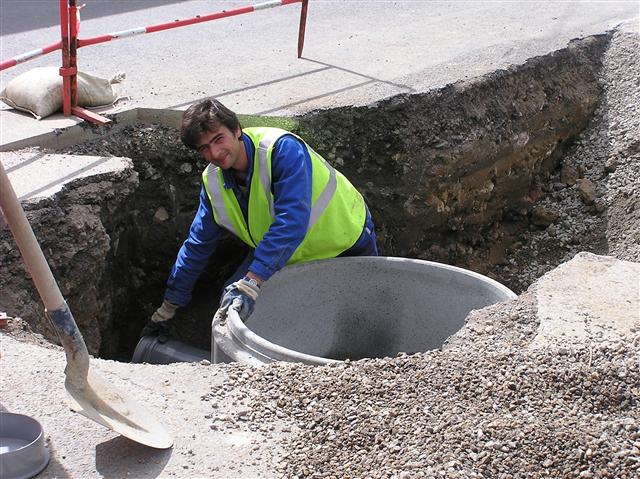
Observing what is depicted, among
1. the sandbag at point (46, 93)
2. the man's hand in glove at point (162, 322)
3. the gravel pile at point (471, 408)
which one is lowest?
the man's hand in glove at point (162, 322)

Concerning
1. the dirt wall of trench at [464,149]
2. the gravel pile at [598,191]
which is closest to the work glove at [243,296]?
the dirt wall of trench at [464,149]

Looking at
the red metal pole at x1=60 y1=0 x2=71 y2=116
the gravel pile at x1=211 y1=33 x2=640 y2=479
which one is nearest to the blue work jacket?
the gravel pile at x1=211 y1=33 x2=640 y2=479

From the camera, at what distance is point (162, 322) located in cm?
488

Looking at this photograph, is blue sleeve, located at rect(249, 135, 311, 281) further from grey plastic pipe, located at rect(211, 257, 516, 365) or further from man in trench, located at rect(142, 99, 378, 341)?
grey plastic pipe, located at rect(211, 257, 516, 365)

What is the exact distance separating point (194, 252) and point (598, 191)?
10.5ft

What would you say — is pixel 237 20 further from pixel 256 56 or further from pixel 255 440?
pixel 255 440

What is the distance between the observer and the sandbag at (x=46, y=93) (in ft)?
17.4

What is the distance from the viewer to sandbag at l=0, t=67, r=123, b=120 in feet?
17.4

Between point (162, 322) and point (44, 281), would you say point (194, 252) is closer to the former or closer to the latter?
point (162, 322)

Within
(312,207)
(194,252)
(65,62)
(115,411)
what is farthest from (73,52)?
(115,411)

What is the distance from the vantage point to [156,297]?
18.1ft

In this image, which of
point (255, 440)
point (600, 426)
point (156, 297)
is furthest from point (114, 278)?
point (600, 426)

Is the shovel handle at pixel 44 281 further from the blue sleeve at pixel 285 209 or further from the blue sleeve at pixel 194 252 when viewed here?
the blue sleeve at pixel 194 252

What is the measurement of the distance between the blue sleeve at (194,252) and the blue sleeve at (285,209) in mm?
461
